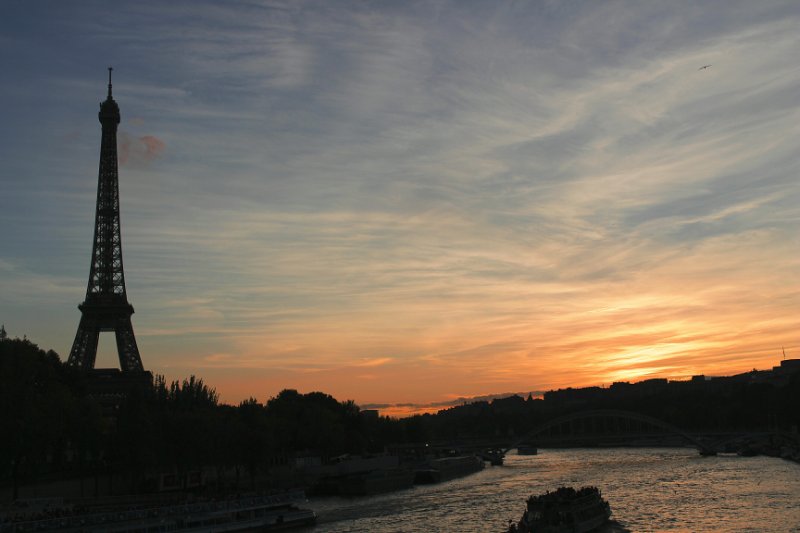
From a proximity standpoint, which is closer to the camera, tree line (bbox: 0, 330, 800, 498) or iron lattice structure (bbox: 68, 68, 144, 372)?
tree line (bbox: 0, 330, 800, 498)

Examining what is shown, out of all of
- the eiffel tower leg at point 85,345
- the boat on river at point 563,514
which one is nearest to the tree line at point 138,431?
the eiffel tower leg at point 85,345

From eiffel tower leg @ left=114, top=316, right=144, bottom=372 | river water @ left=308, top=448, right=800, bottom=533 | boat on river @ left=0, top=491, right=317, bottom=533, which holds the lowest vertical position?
river water @ left=308, top=448, right=800, bottom=533

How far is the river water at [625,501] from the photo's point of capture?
51969mm

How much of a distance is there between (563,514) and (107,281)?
2664 inches

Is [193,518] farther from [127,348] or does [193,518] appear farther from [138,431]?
[127,348]

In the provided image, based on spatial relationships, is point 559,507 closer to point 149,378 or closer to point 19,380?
point 19,380

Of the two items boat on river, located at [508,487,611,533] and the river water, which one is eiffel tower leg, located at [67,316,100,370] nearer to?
the river water

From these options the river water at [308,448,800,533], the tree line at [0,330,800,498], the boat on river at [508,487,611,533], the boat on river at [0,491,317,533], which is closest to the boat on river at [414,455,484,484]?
the river water at [308,448,800,533]

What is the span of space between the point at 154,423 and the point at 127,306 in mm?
34005

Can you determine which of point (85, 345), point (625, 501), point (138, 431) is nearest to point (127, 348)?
point (85, 345)

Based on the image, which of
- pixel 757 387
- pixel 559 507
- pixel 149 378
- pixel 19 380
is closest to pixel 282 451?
pixel 149 378

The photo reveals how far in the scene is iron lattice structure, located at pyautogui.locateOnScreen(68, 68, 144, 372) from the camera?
316 ft

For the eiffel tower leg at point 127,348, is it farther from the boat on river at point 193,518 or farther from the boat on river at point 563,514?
the boat on river at point 563,514

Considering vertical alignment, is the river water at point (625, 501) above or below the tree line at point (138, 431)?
below
